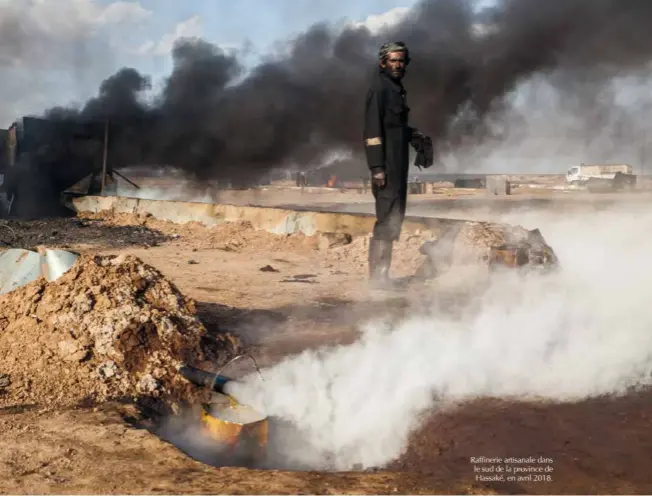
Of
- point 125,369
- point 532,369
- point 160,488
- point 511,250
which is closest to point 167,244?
point 511,250

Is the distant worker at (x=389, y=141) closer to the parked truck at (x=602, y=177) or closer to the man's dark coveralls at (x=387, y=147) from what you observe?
the man's dark coveralls at (x=387, y=147)

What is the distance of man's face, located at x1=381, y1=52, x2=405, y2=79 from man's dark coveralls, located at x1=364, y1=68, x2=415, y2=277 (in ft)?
0.18

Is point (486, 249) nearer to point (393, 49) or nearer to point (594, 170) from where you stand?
point (393, 49)

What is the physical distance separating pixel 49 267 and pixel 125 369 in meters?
1.25

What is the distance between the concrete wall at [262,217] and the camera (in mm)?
9552

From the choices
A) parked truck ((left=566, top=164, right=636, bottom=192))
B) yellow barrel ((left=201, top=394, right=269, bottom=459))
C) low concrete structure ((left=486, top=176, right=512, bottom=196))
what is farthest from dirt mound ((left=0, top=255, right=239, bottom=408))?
parked truck ((left=566, top=164, right=636, bottom=192))

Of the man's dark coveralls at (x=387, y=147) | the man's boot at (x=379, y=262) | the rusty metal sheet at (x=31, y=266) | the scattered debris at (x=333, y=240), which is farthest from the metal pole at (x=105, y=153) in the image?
the rusty metal sheet at (x=31, y=266)

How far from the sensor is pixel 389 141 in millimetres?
5926

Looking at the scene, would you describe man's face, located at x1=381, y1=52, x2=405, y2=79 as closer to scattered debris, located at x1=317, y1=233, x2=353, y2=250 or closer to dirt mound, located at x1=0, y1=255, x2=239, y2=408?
dirt mound, located at x1=0, y1=255, x2=239, y2=408

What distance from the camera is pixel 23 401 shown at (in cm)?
334

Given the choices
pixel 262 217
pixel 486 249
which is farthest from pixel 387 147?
pixel 262 217

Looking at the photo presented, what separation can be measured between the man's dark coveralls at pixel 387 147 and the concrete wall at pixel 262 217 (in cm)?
194

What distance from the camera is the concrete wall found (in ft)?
31.3

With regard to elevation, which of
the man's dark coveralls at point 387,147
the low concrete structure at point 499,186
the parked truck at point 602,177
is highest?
the parked truck at point 602,177
